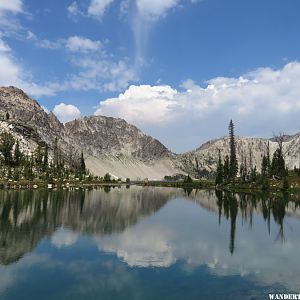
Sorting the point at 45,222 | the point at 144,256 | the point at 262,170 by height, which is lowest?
the point at 144,256

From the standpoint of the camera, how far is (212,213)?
84.7 m

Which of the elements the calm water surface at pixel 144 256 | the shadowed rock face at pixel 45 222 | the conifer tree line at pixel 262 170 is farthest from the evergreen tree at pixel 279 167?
the calm water surface at pixel 144 256

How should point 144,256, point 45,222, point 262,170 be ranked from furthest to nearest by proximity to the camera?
1. point 262,170
2. point 45,222
3. point 144,256

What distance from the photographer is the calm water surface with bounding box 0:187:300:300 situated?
28703mm

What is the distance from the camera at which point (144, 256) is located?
40.4m

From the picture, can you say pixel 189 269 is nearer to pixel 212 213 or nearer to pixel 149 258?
pixel 149 258

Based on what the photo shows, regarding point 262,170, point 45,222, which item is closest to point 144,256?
point 45,222

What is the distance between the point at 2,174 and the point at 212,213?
391ft

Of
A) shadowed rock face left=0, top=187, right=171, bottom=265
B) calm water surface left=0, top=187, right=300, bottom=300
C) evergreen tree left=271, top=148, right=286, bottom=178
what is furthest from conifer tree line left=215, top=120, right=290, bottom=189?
calm water surface left=0, top=187, right=300, bottom=300

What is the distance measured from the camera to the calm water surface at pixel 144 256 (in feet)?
94.2

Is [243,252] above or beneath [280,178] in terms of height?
beneath

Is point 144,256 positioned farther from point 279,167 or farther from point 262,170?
point 262,170

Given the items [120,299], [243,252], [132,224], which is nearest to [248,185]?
[132,224]

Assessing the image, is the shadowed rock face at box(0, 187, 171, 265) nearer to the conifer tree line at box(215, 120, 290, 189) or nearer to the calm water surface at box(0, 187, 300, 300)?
the calm water surface at box(0, 187, 300, 300)
